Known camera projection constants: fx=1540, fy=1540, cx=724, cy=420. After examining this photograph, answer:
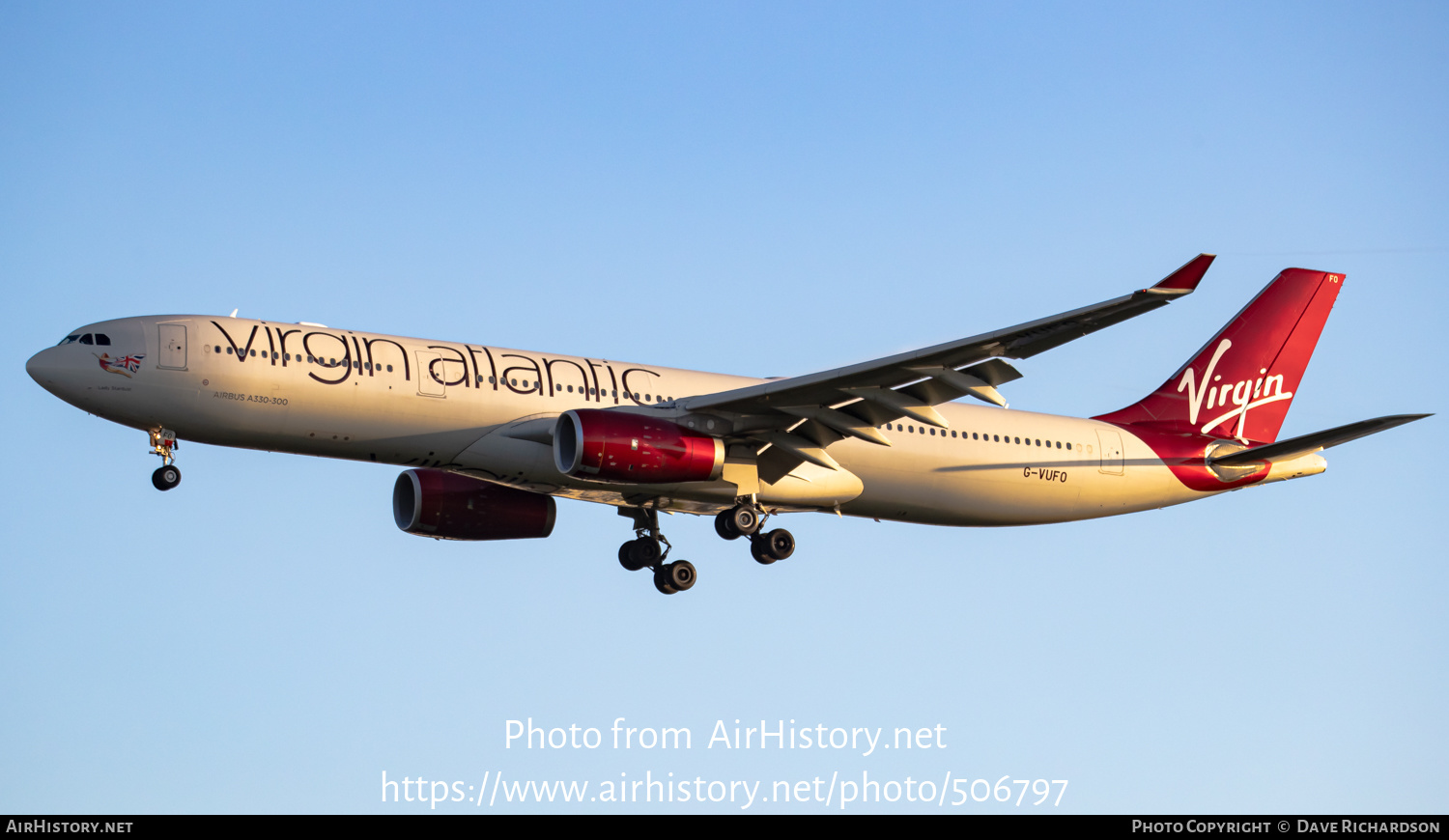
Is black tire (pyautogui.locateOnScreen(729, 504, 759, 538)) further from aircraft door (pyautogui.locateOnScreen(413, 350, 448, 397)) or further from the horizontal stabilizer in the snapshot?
the horizontal stabilizer

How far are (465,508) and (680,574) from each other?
517cm

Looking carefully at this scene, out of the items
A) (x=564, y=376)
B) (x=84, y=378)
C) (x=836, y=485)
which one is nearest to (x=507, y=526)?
(x=564, y=376)

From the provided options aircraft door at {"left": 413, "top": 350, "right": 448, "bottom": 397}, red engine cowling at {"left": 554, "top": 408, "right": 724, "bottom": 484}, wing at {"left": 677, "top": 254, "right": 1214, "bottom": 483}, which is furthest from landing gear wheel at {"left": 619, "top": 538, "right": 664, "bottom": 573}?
aircraft door at {"left": 413, "top": 350, "right": 448, "bottom": 397}

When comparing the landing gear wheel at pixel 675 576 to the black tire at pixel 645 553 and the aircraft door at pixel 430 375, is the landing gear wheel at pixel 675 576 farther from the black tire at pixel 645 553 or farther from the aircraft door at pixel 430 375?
the aircraft door at pixel 430 375

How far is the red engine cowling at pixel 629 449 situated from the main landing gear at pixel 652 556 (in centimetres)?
448

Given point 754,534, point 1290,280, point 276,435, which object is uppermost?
point 1290,280

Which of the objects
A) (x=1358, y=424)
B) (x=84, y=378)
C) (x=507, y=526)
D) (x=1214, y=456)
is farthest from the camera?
(x=1214, y=456)

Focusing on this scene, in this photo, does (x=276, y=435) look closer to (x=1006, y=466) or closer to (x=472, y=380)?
(x=472, y=380)

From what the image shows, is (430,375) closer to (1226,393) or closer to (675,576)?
(675,576)

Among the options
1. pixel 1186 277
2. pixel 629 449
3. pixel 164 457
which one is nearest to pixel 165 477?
pixel 164 457

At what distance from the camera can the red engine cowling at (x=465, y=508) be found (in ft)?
116

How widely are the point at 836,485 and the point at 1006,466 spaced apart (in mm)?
4569

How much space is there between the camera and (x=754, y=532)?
33500 mm

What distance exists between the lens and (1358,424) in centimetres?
3203
